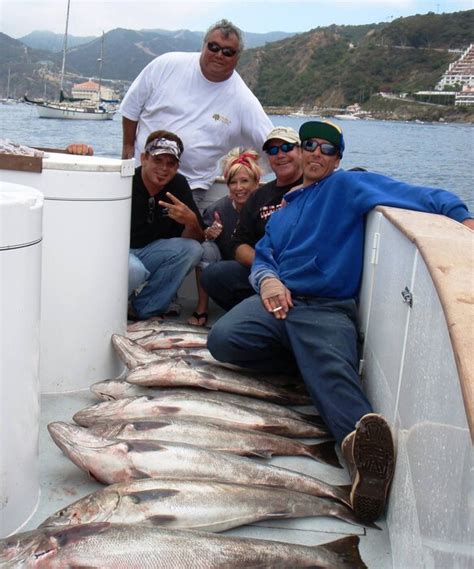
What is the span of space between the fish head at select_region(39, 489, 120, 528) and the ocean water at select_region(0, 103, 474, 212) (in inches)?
559

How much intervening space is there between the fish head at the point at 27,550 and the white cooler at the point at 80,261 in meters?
1.72

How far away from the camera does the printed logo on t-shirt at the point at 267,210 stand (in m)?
5.08

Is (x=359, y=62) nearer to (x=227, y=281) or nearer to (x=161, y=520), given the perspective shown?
(x=227, y=281)

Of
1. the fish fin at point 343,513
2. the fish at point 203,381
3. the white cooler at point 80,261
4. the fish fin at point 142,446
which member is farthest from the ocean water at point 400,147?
the fish fin at point 343,513

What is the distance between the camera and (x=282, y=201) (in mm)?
4977

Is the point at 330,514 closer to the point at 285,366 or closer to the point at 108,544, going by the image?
the point at 108,544

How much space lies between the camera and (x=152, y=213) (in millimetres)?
5449

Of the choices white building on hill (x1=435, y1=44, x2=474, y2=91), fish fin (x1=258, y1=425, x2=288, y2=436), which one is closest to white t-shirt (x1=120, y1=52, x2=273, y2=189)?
fish fin (x1=258, y1=425, x2=288, y2=436)

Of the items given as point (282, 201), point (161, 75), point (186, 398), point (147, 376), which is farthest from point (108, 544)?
point (161, 75)

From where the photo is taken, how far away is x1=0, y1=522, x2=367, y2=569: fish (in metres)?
2.35

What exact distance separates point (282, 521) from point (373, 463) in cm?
45

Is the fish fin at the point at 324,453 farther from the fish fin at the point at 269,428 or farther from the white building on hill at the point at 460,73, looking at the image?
the white building on hill at the point at 460,73

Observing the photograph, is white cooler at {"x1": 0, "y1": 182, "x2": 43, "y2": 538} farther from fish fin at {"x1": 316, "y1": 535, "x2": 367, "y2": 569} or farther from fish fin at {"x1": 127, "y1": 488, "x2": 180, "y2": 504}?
fish fin at {"x1": 316, "y1": 535, "x2": 367, "y2": 569}

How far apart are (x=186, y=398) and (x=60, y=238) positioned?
1.09 meters
